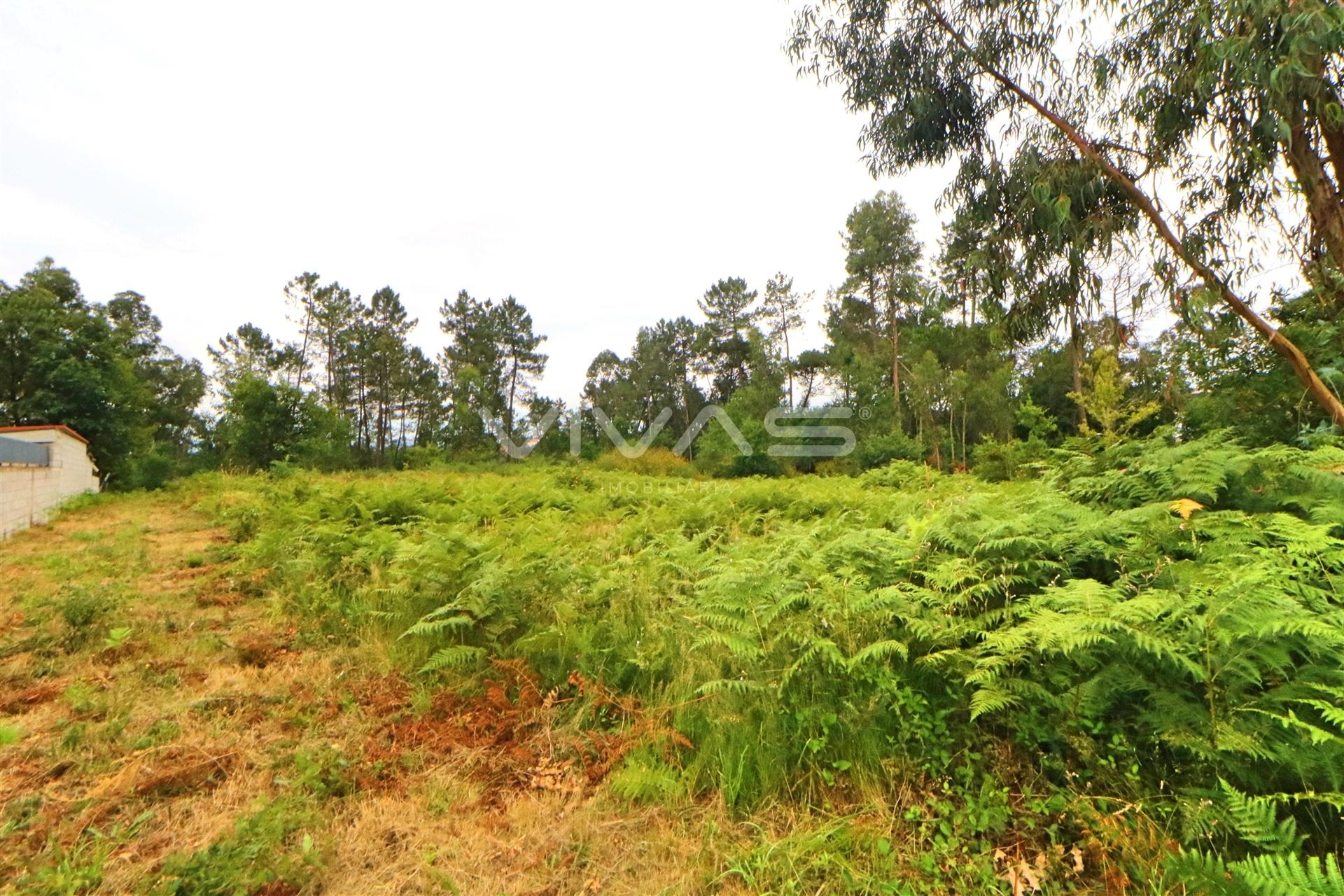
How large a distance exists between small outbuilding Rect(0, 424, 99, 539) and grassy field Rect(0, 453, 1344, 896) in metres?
6.18

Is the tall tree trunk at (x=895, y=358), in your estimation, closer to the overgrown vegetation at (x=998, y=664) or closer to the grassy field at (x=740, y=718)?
the overgrown vegetation at (x=998, y=664)

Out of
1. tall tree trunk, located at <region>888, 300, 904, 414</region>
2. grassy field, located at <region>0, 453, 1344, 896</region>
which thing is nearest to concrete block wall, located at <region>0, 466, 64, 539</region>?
grassy field, located at <region>0, 453, 1344, 896</region>

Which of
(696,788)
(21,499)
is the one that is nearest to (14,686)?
(696,788)

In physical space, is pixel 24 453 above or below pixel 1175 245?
below

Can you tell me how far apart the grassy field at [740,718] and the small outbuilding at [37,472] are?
6.18m

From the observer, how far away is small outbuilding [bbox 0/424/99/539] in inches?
326

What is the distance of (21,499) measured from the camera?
880 cm

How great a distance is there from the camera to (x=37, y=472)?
962cm

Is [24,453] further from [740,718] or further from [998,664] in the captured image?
[998,664]

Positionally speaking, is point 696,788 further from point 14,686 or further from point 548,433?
point 548,433
